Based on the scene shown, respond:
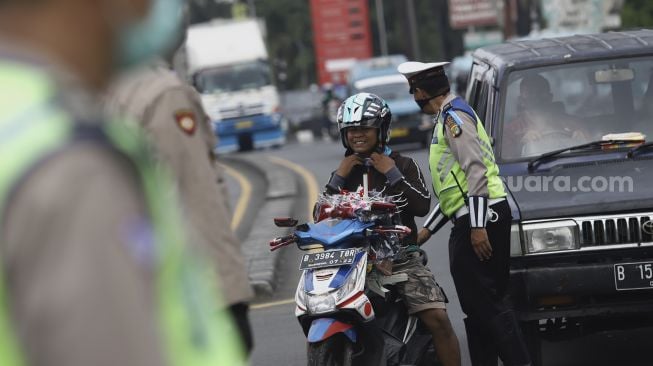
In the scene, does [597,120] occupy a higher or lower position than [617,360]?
higher

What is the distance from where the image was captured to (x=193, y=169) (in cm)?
400

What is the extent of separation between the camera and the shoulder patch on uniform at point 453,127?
23.2 ft

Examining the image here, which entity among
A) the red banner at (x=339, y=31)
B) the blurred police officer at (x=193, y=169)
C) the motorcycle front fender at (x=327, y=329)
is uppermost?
the blurred police officer at (x=193, y=169)

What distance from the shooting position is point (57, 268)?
1.28 metres

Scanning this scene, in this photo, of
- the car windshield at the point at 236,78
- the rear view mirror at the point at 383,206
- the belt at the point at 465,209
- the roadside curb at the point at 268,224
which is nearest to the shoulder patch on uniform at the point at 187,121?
the rear view mirror at the point at 383,206

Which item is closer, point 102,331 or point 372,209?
point 102,331

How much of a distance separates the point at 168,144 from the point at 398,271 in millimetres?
3241

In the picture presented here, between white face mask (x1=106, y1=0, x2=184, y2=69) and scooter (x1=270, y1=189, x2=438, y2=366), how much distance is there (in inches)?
189

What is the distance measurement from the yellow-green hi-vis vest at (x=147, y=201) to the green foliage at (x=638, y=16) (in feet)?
128

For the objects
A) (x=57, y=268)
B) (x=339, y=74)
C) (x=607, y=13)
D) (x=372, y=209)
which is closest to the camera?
(x=57, y=268)

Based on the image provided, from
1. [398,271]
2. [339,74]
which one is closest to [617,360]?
[398,271]

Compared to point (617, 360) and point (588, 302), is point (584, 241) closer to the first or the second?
point (588, 302)

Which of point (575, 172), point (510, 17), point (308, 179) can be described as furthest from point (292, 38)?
point (575, 172)

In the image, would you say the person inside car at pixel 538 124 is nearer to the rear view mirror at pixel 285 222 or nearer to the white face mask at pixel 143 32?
the rear view mirror at pixel 285 222
